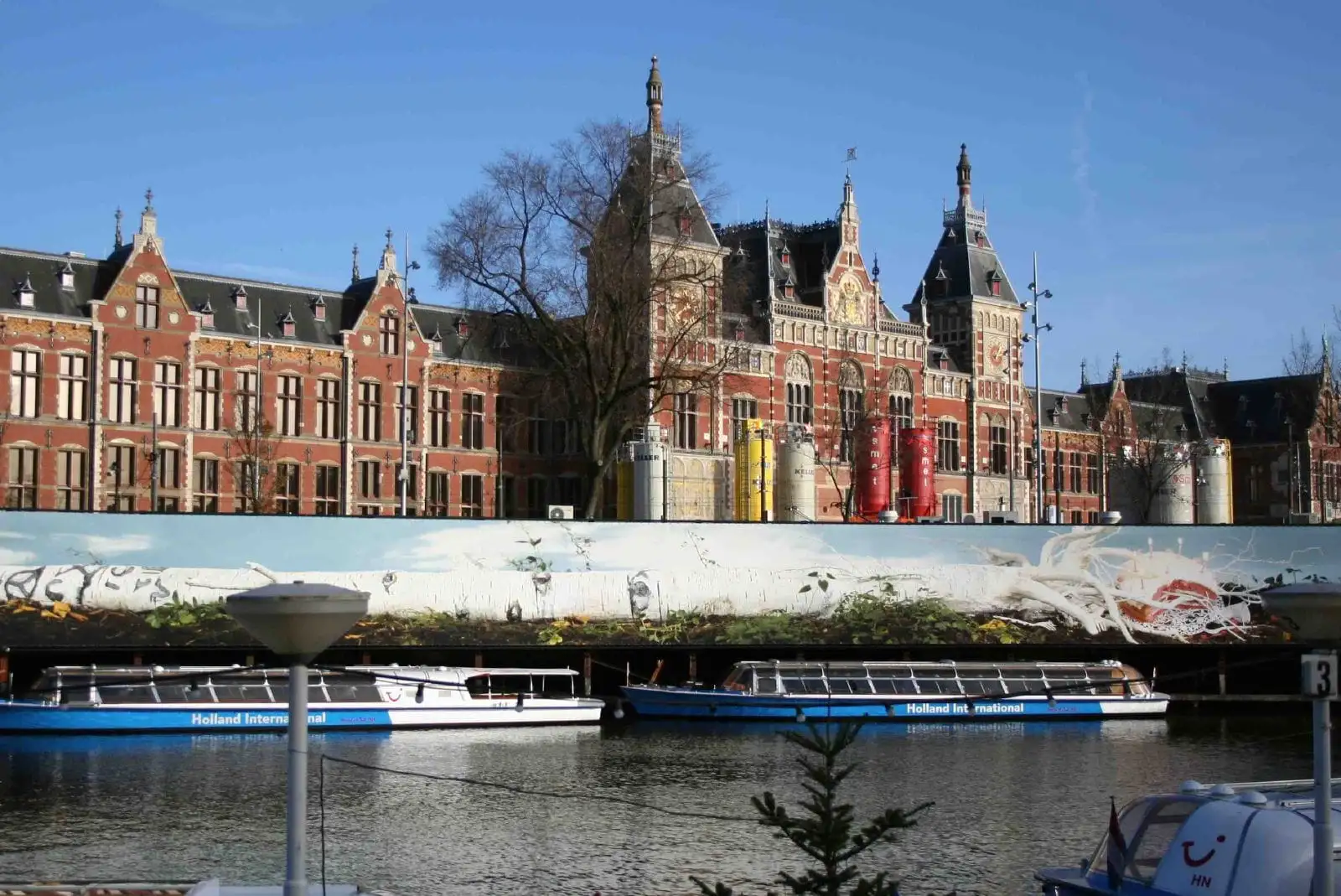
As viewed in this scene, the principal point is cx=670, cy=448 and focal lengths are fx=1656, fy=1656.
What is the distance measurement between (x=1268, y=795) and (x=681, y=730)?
26360mm

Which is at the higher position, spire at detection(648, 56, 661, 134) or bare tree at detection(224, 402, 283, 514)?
spire at detection(648, 56, 661, 134)

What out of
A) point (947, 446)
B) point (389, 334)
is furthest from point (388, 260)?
point (947, 446)

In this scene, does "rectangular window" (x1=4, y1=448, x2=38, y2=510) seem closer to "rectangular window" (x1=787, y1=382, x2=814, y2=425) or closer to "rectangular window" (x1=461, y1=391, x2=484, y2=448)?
"rectangular window" (x1=461, y1=391, x2=484, y2=448)

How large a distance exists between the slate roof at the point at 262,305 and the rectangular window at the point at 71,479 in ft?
16.6

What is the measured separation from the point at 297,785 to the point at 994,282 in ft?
272

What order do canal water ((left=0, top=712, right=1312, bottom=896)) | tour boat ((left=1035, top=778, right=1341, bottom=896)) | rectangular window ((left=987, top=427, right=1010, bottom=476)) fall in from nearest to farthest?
tour boat ((left=1035, top=778, right=1341, bottom=896))
canal water ((left=0, top=712, right=1312, bottom=896))
rectangular window ((left=987, top=427, right=1010, bottom=476))

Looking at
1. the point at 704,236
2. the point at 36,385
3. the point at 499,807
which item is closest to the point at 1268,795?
the point at 499,807

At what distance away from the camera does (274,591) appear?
11711 mm

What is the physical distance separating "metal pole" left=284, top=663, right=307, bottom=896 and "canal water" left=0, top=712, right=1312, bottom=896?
6.11 meters

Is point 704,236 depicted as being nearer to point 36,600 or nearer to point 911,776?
point 36,600

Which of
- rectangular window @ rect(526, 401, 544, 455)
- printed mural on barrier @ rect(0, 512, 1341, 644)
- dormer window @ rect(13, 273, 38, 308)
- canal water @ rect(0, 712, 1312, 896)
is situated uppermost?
dormer window @ rect(13, 273, 38, 308)

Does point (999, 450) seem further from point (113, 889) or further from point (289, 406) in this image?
point (113, 889)

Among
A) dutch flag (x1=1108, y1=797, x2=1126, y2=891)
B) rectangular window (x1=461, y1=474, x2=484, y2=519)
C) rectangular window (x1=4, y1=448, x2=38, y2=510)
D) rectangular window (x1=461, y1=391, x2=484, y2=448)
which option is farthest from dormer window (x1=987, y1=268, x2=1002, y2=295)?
dutch flag (x1=1108, y1=797, x2=1126, y2=891)

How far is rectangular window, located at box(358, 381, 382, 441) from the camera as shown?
222 ft
